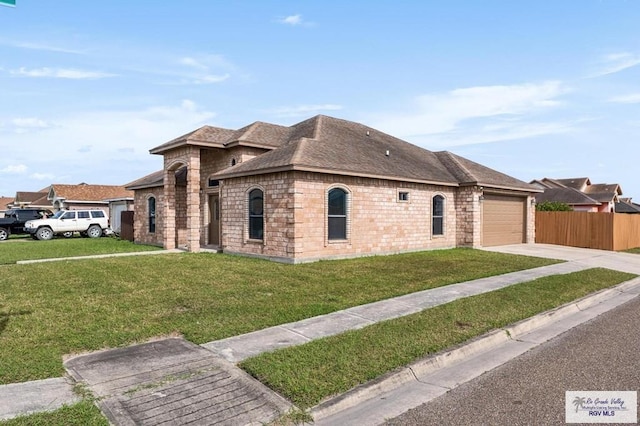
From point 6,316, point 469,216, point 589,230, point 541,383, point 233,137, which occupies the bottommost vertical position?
point 541,383

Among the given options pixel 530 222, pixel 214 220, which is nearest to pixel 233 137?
pixel 214 220

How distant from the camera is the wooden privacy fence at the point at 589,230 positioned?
23.1 meters

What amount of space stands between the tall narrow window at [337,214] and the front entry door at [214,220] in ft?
21.9

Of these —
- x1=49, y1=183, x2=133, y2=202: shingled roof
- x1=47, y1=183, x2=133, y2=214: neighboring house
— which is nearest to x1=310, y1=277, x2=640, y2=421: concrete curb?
x1=47, y1=183, x2=133, y2=214: neighboring house

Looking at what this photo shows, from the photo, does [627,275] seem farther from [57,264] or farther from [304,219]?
[57,264]

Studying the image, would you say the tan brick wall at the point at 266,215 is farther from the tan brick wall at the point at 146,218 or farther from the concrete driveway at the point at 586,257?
the concrete driveway at the point at 586,257

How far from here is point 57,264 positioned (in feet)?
46.9

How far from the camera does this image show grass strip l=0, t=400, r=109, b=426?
12.8ft

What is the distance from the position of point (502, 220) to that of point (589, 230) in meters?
5.22

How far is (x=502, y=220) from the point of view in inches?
898

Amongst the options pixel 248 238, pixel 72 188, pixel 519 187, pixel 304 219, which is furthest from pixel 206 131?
pixel 72 188

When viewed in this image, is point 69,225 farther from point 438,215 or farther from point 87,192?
point 438,215

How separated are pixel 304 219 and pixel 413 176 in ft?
20.2

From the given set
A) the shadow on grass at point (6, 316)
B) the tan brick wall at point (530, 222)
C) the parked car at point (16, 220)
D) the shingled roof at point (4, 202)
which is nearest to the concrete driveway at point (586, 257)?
the tan brick wall at point (530, 222)
